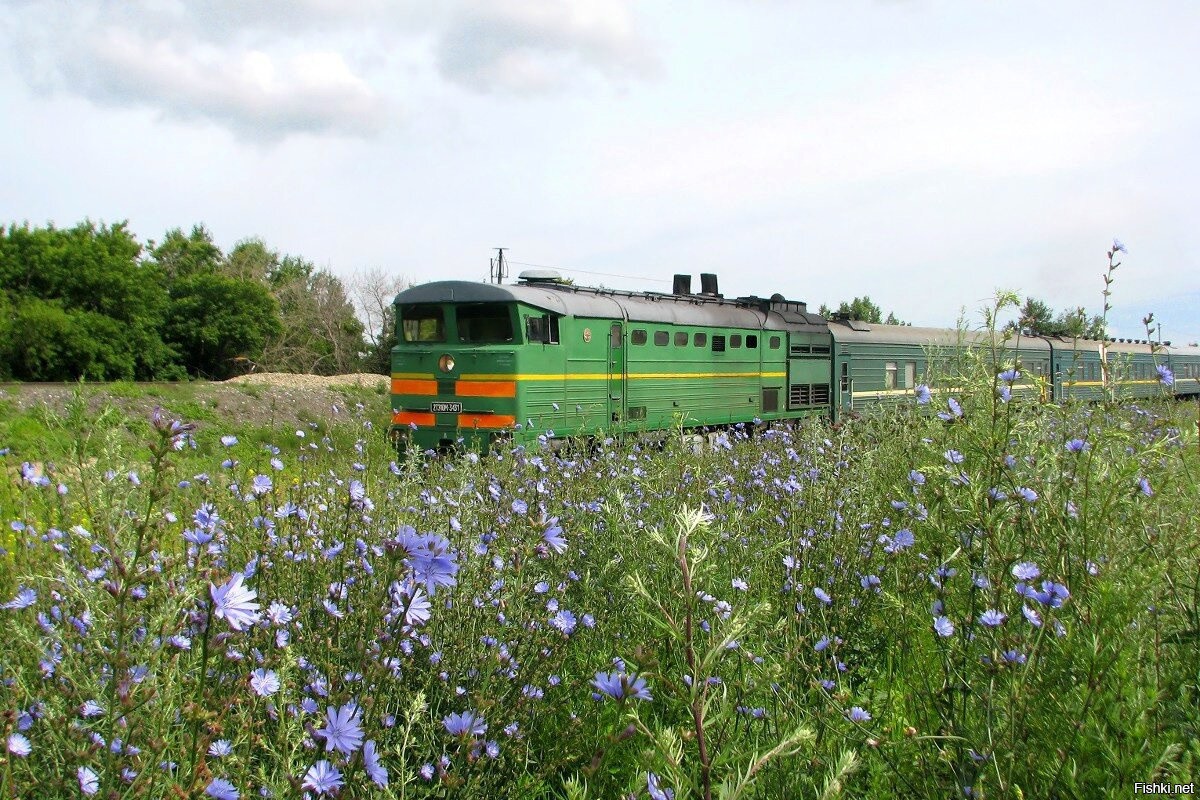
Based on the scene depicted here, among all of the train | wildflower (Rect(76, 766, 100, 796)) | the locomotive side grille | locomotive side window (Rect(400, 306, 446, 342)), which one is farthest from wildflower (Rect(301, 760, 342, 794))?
the locomotive side grille

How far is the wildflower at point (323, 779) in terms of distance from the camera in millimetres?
1568

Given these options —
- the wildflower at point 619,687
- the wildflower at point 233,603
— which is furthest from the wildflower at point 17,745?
the wildflower at point 619,687

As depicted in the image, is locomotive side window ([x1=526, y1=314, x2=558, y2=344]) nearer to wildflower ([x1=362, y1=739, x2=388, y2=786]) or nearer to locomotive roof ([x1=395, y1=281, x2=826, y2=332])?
locomotive roof ([x1=395, y1=281, x2=826, y2=332])

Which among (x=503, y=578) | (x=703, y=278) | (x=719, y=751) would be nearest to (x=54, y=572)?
(x=503, y=578)

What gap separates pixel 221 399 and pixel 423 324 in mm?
7477

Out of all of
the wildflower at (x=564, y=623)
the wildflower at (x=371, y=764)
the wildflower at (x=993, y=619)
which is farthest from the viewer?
the wildflower at (x=564, y=623)

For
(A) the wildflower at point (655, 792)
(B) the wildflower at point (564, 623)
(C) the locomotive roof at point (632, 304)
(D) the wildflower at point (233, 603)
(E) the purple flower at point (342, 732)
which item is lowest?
(A) the wildflower at point (655, 792)

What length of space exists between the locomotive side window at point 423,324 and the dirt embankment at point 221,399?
2.76m

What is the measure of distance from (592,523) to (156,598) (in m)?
1.80

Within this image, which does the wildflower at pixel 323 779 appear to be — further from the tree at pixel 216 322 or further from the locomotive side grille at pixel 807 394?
the tree at pixel 216 322

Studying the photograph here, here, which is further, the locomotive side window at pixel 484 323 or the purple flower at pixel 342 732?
the locomotive side window at pixel 484 323

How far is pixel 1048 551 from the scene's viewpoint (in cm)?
257

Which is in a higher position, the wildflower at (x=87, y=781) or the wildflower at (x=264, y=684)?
the wildflower at (x=264, y=684)

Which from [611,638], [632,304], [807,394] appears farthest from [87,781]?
[807,394]
